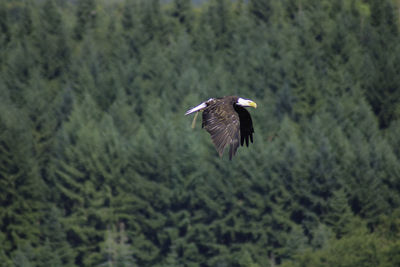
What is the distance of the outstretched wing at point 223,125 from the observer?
1495cm

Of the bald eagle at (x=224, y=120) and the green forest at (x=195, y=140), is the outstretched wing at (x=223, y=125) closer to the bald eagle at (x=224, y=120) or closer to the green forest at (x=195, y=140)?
the bald eagle at (x=224, y=120)

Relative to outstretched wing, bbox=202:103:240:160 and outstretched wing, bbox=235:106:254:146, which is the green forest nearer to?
outstretched wing, bbox=235:106:254:146

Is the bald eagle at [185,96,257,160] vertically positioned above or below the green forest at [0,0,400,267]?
below

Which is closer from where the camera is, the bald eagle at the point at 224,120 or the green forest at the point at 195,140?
the bald eagle at the point at 224,120

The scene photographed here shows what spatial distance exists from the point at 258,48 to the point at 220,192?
33.0 meters

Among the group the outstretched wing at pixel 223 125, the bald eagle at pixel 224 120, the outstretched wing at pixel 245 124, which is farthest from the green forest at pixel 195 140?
the outstretched wing at pixel 223 125

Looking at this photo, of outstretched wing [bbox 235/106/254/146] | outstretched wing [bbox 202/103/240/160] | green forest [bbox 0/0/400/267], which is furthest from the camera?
green forest [bbox 0/0/400/267]

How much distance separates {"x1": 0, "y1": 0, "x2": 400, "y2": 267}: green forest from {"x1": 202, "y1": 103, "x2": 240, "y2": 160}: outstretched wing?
1208 inches

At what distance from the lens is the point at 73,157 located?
61.9 metres

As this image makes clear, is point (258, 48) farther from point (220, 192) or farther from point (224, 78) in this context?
point (220, 192)

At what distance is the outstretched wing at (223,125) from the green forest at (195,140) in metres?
30.7

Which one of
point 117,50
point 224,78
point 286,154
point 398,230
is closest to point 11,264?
point 286,154

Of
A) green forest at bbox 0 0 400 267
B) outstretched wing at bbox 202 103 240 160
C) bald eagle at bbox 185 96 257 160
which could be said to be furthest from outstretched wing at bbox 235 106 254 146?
green forest at bbox 0 0 400 267

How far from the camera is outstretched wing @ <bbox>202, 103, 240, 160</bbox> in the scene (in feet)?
49.0
